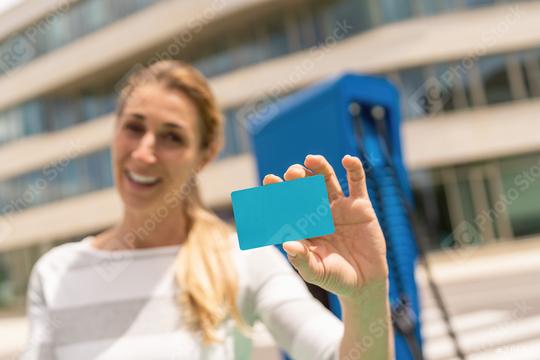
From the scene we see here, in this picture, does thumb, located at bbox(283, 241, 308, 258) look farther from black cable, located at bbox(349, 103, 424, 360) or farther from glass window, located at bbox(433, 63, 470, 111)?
glass window, located at bbox(433, 63, 470, 111)

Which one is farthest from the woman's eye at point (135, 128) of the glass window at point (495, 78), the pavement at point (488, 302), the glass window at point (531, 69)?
the glass window at point (531, 69)

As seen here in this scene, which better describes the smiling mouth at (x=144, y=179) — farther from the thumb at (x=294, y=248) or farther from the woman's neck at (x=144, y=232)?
the thumb at (x=294, y=248)

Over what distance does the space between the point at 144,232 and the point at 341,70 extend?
13.3 m

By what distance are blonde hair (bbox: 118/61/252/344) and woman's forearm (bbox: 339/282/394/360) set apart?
19.3 inches

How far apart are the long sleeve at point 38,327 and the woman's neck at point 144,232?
0.79ft

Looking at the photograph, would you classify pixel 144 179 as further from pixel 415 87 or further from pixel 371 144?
pixel 415 87

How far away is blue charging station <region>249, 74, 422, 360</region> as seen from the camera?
2.50m

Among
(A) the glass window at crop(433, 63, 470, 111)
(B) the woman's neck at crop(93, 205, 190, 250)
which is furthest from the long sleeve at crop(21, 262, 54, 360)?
(A) the glass window at crop(433, 63, 470, 111)

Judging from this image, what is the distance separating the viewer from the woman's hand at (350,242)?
1079 mm

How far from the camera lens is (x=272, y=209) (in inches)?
38.1

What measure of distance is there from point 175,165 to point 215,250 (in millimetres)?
328

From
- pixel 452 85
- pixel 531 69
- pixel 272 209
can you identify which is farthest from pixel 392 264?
pixel 531 69

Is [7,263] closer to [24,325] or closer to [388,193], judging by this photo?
[24,325]

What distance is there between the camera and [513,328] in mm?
6328
